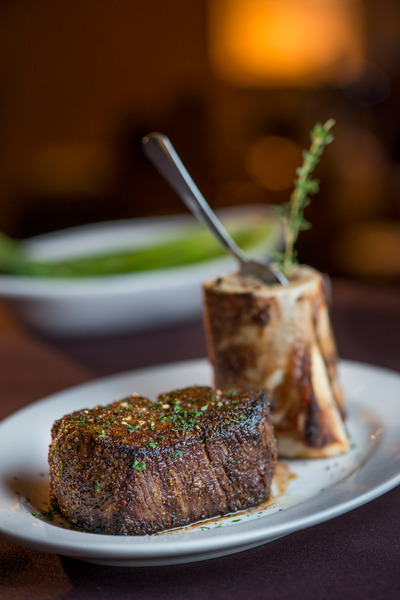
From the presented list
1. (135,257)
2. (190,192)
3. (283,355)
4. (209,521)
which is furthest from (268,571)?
(135,257)

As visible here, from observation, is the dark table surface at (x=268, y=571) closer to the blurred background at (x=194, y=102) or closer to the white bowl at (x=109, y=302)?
the white bowl at (x=109, y=302)

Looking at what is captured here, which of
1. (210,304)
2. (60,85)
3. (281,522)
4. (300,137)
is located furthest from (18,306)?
(60,85)

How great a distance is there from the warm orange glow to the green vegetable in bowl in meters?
5.61

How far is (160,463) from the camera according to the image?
1136 mm

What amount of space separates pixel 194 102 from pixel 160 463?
26.5ft

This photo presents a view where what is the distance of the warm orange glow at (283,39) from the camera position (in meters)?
8.04

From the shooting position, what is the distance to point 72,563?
108cm

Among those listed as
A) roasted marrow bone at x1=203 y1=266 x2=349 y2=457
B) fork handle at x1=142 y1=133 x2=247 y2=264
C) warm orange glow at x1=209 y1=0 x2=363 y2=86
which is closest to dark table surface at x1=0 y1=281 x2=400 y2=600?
roasted marrow bone at x1=203 y1=266 x2=349 y2=457

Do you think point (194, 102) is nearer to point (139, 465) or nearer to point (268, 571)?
point (139, 465)

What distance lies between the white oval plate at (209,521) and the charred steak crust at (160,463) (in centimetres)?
4

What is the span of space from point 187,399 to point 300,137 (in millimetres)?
7268

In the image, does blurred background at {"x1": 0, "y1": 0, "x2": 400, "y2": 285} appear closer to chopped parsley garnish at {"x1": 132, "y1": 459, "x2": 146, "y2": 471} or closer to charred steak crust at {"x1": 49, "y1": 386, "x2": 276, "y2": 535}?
charred steak crust at {"x1": 49, "y1": 386, "x2": 276, "y2": 535}

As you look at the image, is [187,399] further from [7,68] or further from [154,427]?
[7,68]

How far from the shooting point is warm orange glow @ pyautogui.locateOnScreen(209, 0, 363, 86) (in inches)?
316
